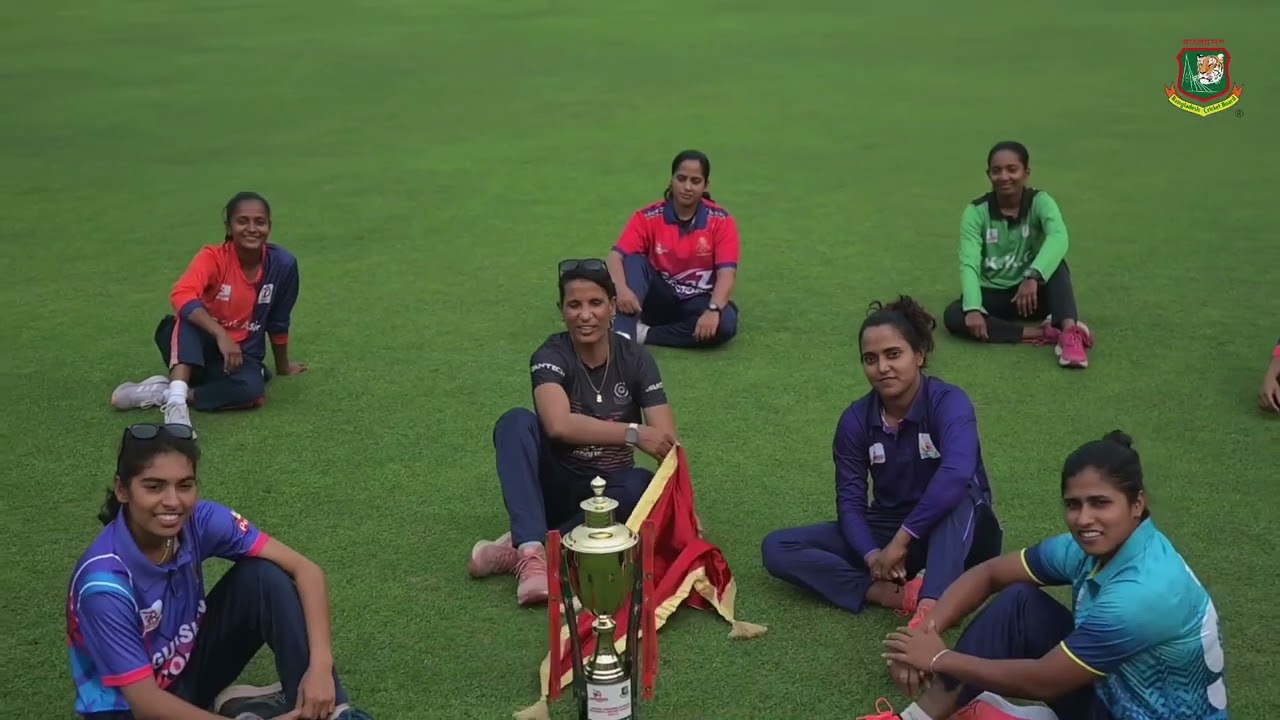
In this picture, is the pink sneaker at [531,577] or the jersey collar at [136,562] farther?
the pink sneaker at [531,577]

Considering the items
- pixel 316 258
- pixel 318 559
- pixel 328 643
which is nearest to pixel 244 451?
pixel 318 559

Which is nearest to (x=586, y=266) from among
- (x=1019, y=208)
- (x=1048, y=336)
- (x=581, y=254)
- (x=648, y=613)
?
(x=648, y=613)

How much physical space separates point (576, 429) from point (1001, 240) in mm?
3288

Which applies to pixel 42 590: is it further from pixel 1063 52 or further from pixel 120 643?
pixel 1063 52

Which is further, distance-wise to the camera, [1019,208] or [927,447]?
[1019,208]

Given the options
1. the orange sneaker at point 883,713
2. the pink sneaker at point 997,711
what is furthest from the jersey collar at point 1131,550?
the orange sneaker at point 883,713

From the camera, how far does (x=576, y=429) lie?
4.71m

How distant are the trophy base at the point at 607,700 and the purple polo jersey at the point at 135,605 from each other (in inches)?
34.0

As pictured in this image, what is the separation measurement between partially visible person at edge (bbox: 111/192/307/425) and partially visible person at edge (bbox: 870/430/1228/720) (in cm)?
359

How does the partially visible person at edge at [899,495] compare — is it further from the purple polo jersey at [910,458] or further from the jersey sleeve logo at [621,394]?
the jersey sleeve logo at [621,394]

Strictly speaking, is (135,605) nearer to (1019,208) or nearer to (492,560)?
(492,560)

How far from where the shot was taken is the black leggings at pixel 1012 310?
277 inches

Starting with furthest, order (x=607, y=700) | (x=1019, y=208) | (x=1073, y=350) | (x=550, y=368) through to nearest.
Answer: (x=1019, y=208), (x=1073, y=350), (x=550, y=368), (x=607, y=700)

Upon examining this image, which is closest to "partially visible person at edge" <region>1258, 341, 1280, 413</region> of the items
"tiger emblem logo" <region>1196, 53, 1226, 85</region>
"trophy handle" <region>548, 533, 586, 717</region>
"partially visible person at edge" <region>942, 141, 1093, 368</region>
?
→ "partially visible person at edge" <region>942, 141, 1093, 368</region>
